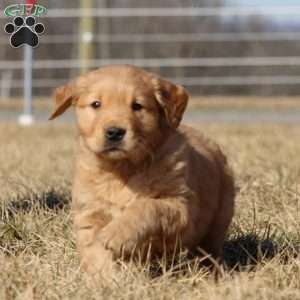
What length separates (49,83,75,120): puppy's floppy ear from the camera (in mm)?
3330

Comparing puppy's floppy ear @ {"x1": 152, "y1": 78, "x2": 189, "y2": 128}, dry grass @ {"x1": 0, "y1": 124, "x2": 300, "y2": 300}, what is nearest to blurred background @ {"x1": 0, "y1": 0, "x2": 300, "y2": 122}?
dry grass @ {"x1": 0, "y1": 124, "x2": 300, "y2": 300}

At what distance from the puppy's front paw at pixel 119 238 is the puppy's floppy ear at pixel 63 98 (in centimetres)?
71

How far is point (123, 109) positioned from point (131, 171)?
0.26 meters

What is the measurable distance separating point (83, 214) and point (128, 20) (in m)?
11.8

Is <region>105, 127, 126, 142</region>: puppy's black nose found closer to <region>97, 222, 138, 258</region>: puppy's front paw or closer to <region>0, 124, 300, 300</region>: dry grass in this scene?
<region>97, 222, 138, 258</region>: puppy's front paw

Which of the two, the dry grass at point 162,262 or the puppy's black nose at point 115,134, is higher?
the puppy's black nose at point 115,134

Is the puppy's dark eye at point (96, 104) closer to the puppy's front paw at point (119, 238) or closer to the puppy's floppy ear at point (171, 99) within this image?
the puppy's floppy ear at point (171, 99)

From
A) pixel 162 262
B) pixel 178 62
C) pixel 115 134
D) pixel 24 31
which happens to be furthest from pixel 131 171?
pixel 178 62

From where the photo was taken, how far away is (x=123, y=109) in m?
3.02

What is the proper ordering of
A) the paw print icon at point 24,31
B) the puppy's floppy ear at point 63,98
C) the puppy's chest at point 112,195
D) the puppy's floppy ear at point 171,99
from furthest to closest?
the paw print icon at point 24,31
the puppy's floppy ear at point 63,98
the puppy's floppy ear at point 171,99
the puppy's chest at point 112,195

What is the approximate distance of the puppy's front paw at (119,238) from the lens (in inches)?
109

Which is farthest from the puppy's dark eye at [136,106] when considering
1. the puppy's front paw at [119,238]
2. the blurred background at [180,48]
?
the blurred background at [180,48]

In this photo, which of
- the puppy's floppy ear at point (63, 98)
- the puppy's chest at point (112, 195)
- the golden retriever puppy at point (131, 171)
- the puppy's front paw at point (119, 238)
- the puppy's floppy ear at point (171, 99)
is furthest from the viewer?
the puppy's floppy ear at point (63, 98)

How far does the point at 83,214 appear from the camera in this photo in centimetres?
310
